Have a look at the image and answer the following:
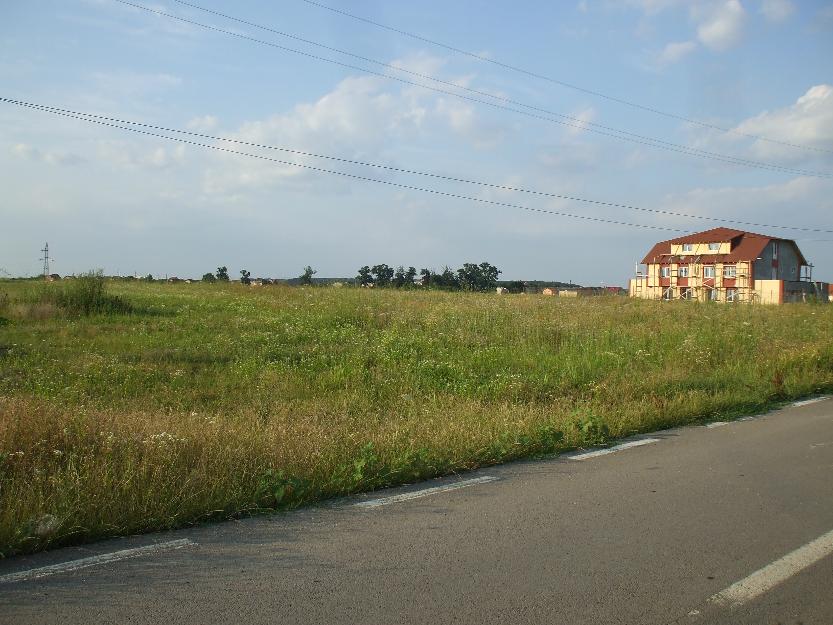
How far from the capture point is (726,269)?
180 ft

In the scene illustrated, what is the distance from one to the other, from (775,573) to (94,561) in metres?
3.82

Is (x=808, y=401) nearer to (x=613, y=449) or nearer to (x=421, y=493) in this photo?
(x=613, y=449)

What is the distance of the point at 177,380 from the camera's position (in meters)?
9.28

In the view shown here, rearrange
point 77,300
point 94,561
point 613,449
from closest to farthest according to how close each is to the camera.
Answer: point 94,561, point 613,449, point 77,300

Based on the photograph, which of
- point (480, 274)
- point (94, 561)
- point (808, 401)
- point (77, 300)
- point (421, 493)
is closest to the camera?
point (94, 561)

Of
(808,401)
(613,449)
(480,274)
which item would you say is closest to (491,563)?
(613,449)

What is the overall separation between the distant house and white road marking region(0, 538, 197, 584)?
5037 centimetres

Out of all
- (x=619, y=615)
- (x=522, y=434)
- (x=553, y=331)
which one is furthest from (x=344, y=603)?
(x=553, y=331)

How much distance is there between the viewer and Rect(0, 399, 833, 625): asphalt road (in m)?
3.31

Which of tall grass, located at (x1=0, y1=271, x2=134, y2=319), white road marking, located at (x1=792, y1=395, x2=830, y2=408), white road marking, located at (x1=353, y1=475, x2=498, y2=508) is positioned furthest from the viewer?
tall grass, located at (x1=0, y1=271, x2=134, y2=319)

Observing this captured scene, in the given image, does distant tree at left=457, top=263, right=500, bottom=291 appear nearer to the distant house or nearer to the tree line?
the tree line

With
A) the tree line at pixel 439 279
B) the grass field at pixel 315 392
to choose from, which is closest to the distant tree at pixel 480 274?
the tree line at pixel 439 279

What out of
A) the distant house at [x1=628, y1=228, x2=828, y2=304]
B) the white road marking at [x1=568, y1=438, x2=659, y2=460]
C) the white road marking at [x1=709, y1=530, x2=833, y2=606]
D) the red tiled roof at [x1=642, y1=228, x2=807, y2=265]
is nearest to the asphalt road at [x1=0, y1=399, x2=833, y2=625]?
the white road marking at [x1=709, y1=530, x2=833, y2=606]

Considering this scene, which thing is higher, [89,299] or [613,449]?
[89,299]
